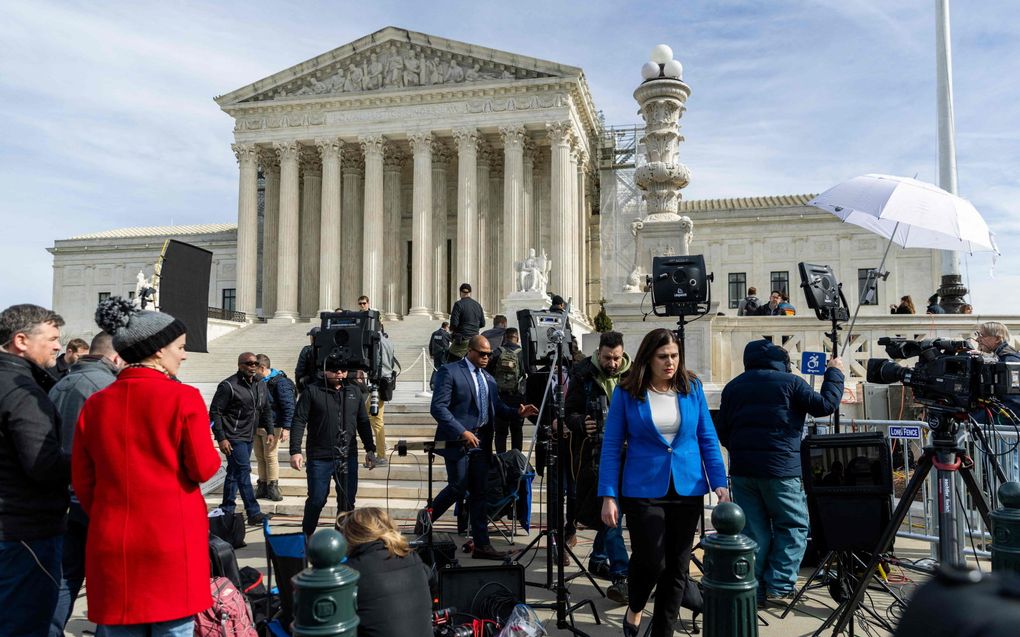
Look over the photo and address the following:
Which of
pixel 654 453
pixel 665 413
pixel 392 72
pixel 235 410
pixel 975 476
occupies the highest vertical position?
pixel 392 72

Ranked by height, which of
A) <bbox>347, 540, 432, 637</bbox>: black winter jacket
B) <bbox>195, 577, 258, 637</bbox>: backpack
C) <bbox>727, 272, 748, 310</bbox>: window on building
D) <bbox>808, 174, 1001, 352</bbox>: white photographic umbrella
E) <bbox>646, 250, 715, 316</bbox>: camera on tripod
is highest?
<bbox>727, 272, 748, 310</bbox>: window on building

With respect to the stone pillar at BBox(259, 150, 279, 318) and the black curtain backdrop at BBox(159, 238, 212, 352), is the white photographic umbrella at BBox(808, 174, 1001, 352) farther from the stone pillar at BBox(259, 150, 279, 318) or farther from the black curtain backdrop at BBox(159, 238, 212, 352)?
the stone pillar at BBox(259, 150, 279, 318)

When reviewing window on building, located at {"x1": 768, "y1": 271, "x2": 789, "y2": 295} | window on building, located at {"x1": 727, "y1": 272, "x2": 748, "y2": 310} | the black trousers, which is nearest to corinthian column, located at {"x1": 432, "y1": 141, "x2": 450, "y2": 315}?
window on building, located at {"x1": 727, "y1": 272, "x2": 748, "y2": 310}

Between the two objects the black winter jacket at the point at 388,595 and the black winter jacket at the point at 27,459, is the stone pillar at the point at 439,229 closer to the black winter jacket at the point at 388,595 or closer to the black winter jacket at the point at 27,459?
the black winter jacket at the point at 27,459

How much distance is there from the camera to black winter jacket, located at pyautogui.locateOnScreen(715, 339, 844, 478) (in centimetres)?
546

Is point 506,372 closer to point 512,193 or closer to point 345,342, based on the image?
point 345,342

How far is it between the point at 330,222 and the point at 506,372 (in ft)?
91.4

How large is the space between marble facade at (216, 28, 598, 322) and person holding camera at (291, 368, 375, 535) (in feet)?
84.3

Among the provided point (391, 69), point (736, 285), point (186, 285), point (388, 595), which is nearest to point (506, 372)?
point (388, 595)

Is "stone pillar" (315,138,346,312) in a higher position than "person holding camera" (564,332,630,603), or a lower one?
higher

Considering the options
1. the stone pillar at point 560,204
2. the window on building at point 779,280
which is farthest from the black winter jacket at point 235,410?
the window on building at point 779,280

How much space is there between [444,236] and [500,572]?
3238 cm

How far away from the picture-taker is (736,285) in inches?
1730

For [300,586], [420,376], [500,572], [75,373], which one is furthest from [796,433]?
[420,376]
